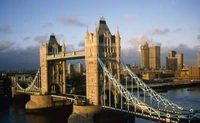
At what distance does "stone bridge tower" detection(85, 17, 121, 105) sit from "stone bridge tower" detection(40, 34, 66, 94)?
20624mm

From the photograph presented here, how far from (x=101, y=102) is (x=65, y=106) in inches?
853

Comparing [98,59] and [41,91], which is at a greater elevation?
[98,59]

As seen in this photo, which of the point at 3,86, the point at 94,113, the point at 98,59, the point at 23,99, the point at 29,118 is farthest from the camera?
the point at 3,86

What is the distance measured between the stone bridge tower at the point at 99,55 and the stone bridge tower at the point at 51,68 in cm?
2062

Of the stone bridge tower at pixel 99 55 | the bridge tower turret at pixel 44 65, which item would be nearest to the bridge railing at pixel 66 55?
the bridge tower turret at pixel 44 65

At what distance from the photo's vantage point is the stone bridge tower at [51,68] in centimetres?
6550

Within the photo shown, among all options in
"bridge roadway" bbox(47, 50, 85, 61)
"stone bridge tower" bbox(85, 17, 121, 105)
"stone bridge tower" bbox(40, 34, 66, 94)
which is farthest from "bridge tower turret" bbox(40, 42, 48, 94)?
"stone bridge tower" bbox(85, 17, 121, 105)

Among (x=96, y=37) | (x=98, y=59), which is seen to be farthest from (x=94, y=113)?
(x=96, y=37)

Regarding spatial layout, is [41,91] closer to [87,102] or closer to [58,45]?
[58,45]

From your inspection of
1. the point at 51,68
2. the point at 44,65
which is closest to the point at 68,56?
the point at 51,68

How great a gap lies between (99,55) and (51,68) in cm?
2528

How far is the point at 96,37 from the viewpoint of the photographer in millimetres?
44375

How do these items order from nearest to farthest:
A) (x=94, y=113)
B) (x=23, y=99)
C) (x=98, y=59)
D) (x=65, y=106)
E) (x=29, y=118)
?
(x=94, y=113)
(x=98, y=59)
(x=29, y=118)
(x=65, y=106)
(x=23, y=99)

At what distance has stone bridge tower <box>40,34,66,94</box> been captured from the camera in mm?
65500
